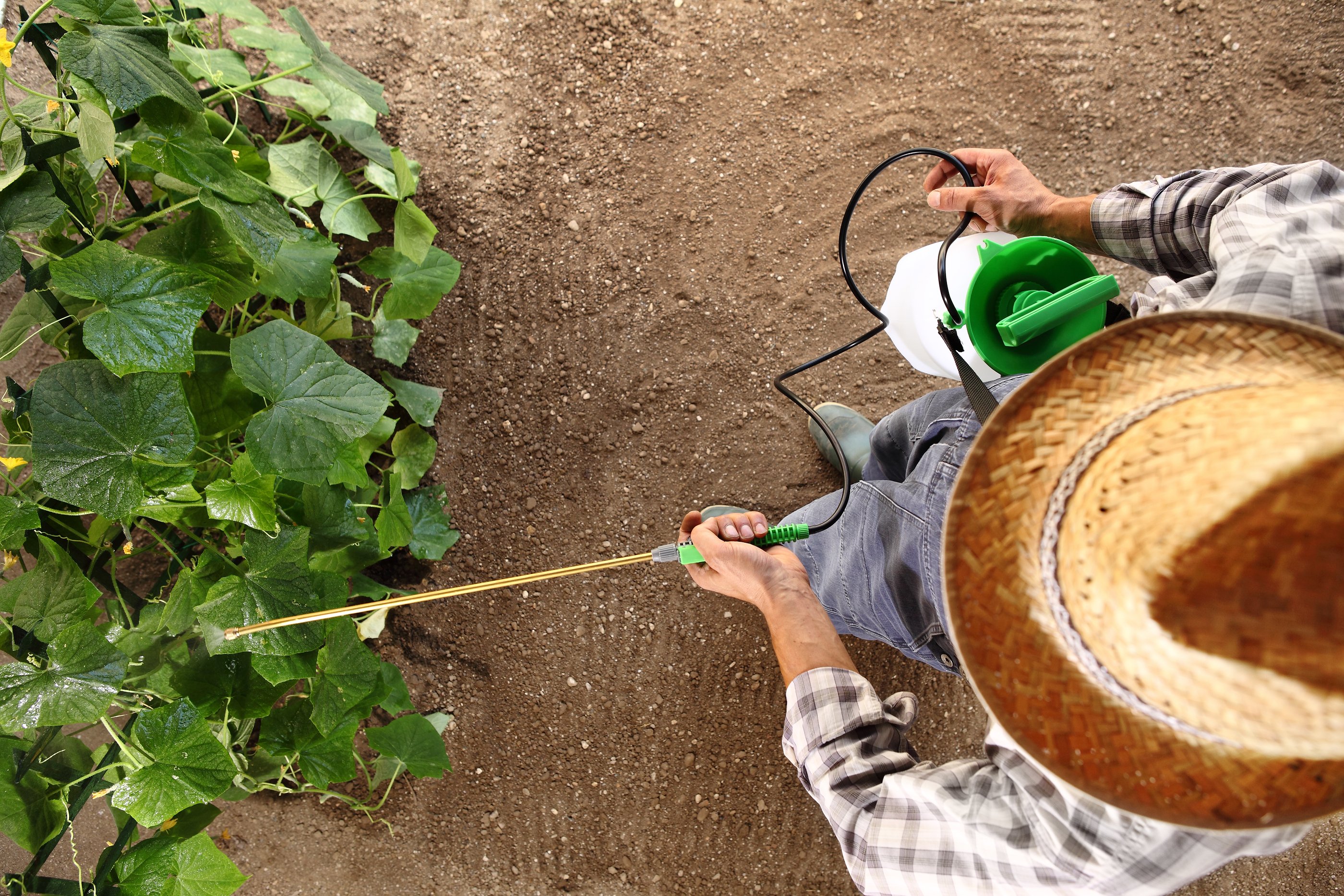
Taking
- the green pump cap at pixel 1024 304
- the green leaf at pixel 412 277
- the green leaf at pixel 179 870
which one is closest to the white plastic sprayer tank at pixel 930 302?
the green pump cap at pixel 1024 304

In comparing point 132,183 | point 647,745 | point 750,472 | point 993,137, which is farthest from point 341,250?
point 993,137

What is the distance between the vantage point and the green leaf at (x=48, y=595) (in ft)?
2.97

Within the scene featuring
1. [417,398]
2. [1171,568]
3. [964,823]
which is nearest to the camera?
[1171,568]

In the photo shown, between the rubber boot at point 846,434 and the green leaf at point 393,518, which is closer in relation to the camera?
the green leaf at point 393,518

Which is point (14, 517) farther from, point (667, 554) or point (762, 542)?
point (762, 542)

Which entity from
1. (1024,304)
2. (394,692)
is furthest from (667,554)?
(394,692)

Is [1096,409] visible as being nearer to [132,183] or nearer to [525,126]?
[525,126]

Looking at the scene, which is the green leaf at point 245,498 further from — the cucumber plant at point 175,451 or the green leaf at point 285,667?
the green leaf at point 285,667

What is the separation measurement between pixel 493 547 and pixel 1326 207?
1422 millimetres

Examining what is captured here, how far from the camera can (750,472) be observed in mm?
1500

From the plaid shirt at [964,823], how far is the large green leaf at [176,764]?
0.77 m

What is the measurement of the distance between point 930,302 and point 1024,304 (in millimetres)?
213

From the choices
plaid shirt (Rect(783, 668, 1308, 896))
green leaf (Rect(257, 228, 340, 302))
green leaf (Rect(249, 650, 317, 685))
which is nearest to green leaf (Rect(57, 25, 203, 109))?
green leaf (Rect(257, 228, 340, 302))

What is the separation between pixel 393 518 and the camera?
4.00 feet
